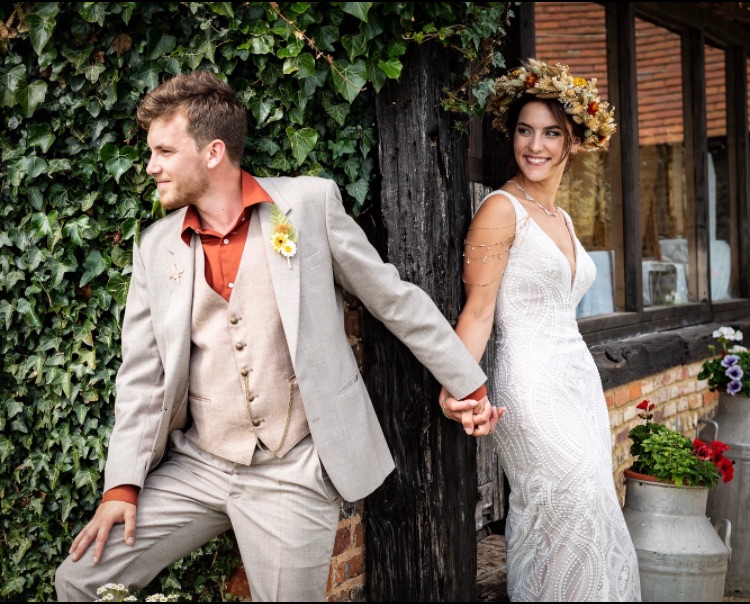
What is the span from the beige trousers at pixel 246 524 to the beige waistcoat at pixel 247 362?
2.8 inches

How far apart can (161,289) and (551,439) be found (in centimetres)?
154

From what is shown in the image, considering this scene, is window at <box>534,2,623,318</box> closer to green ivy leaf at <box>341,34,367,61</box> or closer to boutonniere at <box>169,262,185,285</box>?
green ivy leaf at <box>341,34,367,61</box>

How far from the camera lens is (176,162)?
2732 millimetres

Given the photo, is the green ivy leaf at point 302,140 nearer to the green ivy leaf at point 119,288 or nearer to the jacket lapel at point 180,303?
the jacket lapel at point 180,303

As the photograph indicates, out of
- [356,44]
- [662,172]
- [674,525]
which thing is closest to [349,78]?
[356,44]

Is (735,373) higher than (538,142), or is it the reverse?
(538,142)

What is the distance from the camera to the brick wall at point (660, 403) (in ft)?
18.2

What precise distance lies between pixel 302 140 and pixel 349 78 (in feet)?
0.90

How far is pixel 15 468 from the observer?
3.30 m

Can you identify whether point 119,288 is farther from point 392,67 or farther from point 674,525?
point 674,525

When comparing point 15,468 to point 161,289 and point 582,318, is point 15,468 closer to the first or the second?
point 161,289

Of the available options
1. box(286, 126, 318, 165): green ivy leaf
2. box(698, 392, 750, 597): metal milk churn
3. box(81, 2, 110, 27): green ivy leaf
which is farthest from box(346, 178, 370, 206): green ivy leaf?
box(698, 392, 750, 597): metal milk churn

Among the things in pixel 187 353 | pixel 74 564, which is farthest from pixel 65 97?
pixel 74 564

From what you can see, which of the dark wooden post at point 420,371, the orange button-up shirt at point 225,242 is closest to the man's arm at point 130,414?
the orange button-up shirt at point 225,242
